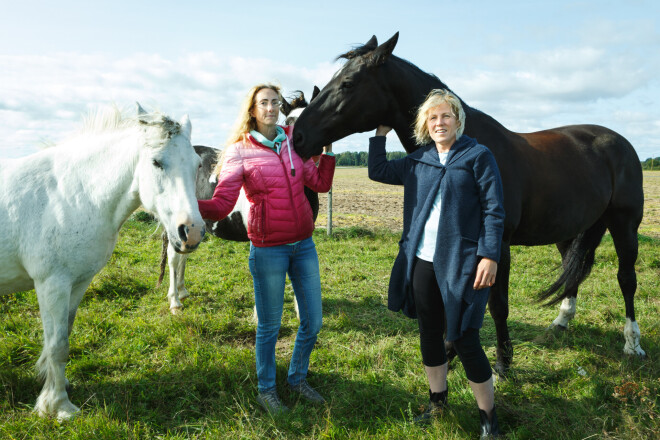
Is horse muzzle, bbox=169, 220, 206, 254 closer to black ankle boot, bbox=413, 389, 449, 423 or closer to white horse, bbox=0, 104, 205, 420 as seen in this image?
white horse, bbox=0, 104, 205, 420

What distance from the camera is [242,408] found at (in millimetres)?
2736

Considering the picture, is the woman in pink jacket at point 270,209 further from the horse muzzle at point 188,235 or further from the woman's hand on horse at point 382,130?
the woman's hand on horse at point 382,130

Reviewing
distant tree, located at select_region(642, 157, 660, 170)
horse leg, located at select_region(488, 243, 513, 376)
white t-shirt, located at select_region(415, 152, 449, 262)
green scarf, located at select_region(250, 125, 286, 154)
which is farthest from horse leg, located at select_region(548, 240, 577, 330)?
distant tree, located at select_region(642, 157, 660, 170)

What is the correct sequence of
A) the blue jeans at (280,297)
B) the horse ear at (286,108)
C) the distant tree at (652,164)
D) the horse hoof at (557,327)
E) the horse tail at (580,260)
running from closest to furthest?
the blue jeans at (280,297) → the horse hoof at (557,327) → the horse tail at (580,260) → the horse ear at (286,108) → the distant tree at (652,164)

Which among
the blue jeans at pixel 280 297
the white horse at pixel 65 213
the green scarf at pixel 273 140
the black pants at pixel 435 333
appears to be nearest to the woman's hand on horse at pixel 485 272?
the black pants at pixel 435 333

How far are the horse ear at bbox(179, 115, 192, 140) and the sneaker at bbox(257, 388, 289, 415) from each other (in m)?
1.91

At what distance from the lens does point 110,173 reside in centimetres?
268

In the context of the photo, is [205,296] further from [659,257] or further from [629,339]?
[659,257]

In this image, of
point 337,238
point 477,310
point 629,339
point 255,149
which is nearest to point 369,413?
point 477,310

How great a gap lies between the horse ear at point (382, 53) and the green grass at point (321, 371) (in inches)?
98.0

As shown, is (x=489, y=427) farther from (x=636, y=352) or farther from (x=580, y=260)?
(x=580, y=260)

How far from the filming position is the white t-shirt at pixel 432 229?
2.39m

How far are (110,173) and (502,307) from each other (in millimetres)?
3124

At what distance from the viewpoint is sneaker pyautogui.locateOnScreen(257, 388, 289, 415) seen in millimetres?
2748
